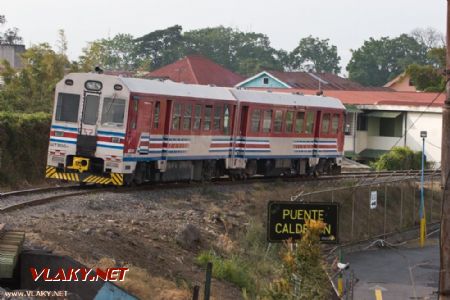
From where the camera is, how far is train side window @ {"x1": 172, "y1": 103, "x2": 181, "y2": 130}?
26.0 m

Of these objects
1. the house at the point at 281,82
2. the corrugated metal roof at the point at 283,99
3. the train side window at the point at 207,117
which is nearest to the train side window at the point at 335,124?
the corrugated metal roof at the point at 283,99

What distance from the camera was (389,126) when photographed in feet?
185

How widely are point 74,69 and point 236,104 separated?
16701 millimetres

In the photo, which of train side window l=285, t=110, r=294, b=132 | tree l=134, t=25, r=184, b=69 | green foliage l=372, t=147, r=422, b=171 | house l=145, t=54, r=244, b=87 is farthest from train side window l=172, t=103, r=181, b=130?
tree l=134, t=25, r=184, b=69

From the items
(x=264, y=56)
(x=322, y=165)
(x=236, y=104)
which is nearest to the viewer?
(x=236, y=104)

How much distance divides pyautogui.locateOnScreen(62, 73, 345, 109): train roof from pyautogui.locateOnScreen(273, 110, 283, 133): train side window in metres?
0.37

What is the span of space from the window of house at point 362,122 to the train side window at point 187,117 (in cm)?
2976

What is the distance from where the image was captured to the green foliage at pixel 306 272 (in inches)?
393

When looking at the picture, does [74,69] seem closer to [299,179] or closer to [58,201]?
[299,179]

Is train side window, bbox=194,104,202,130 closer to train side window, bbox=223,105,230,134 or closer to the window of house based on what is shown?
train side window, bbox=223,105,230,134

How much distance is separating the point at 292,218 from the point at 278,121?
20344 millimetres

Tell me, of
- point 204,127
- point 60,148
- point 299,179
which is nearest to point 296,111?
point 299,179

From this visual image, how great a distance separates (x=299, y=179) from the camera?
3297 centimetres

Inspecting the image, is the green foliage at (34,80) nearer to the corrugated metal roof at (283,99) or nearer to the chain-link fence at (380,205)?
the corrugated metal roof at (283,99)
